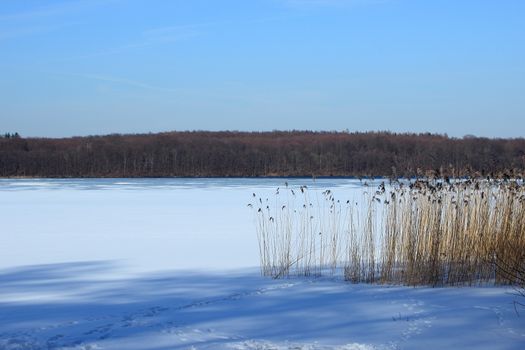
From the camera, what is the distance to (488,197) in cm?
696

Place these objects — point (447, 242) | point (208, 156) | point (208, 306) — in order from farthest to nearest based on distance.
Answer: point (208, 156) < point (447, 242) < point (208, 306)

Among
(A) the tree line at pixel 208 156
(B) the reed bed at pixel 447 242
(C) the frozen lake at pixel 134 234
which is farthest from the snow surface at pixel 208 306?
(A) the tree line at pixel 208 156

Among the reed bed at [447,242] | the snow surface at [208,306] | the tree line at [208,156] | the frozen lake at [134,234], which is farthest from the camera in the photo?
the tree line at [208,156]

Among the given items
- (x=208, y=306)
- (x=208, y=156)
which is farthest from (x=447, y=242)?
(x=208, y=156)

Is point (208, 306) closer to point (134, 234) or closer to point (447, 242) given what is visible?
point (447, 242)

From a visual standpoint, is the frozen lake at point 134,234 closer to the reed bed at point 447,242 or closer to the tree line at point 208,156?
the reed bed at point 447,242

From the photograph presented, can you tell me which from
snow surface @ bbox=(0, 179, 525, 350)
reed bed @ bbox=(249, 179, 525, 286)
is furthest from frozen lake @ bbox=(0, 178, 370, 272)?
reed bed @ bbox=(249, 179, 525, 286)

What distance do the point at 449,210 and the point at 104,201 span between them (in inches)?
546

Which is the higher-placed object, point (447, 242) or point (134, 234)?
point (447, 242)

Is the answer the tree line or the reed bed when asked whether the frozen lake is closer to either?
the reed bed

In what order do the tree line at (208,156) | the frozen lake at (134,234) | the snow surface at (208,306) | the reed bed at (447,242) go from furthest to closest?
the tree line at (208,156)
the frozen lake at (134,234)
the reed bed at (447,242)
the snow surface at (208,306)

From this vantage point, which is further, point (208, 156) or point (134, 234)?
point (208, 156)

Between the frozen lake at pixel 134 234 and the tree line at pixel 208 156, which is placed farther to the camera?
the tree line at pixel 208 156

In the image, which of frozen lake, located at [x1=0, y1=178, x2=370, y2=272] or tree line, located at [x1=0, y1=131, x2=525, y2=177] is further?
tree line, located at [x1=0, y1=131, x2=525, y2=177]
